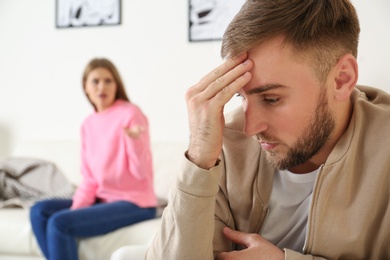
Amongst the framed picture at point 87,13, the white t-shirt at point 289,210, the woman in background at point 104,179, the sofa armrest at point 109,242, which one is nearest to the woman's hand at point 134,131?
the woman in background at point 104,179

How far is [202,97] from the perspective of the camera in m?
1.07

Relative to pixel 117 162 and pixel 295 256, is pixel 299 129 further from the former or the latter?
pixel 117 162

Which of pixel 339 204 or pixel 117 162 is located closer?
pixel 339 204

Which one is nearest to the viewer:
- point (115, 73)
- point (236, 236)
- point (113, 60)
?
point (236, 236)

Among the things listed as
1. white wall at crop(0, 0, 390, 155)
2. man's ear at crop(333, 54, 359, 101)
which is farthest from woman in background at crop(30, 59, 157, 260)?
man's ear at crop(333, 54, 359, 101)

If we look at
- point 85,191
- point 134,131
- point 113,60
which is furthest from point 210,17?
point 85,191

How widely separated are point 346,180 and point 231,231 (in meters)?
0.31

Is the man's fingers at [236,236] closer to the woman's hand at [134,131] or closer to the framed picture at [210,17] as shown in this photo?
the woman's hand at [134,131]

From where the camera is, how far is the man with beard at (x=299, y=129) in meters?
1.01

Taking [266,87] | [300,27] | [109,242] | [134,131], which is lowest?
[109,242]

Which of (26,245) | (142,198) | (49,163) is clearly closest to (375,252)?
(142,198)

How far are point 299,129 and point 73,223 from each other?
1479 millimetres

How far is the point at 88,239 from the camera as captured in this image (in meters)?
2.25

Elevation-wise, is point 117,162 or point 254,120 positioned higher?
point 254,120
